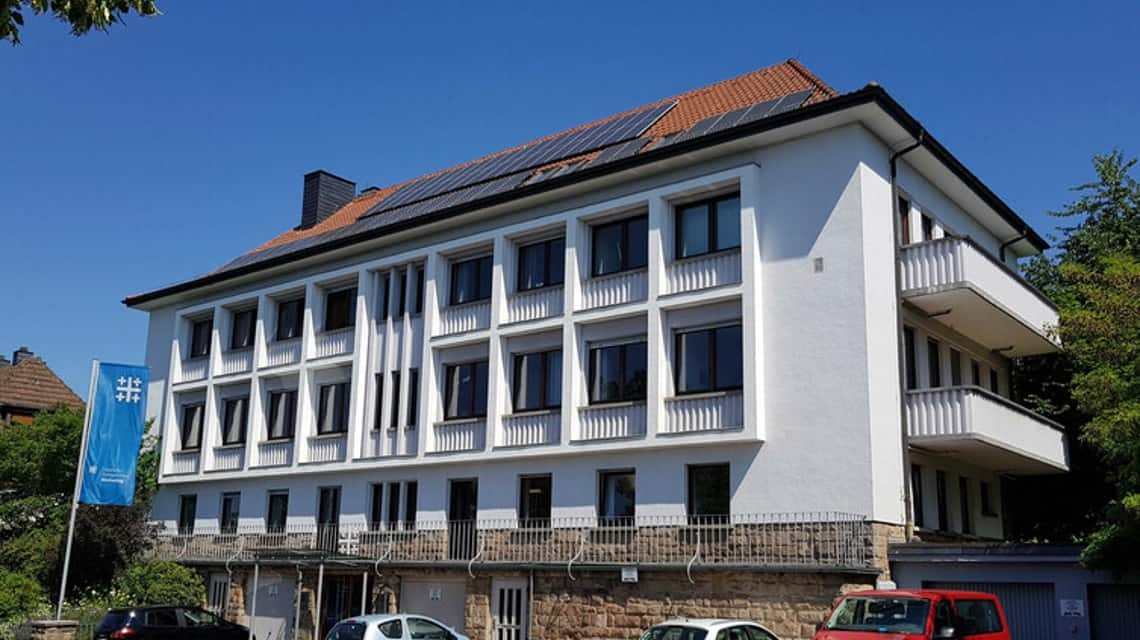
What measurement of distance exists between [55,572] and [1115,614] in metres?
27.3

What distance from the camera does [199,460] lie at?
34344 mm

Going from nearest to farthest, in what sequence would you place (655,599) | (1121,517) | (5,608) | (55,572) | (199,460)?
(1121,517) → (655,599) → (5,608) → (55,572) → (199,460)

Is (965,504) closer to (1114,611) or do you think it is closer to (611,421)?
(1114,611)

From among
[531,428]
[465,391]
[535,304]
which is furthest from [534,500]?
[535,304]

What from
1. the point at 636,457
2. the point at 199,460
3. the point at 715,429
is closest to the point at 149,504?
the point at 199,460

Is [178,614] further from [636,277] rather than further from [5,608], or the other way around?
[636,277]

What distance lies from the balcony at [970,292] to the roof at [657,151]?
2.58 m

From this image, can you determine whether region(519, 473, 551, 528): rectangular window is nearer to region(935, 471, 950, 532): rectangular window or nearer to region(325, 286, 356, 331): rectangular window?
region(325, 286, 356, 331): rectangular window

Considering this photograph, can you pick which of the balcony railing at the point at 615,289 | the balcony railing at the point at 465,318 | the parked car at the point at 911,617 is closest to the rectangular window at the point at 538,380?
the balcony railing at the point at 465,318

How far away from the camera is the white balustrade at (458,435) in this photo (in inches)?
1067

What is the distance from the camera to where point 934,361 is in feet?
82.5

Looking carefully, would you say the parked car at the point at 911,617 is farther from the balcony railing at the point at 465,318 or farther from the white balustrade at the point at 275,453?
the white balustrade at the point at 275,453

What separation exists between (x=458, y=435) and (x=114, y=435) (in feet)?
28.9

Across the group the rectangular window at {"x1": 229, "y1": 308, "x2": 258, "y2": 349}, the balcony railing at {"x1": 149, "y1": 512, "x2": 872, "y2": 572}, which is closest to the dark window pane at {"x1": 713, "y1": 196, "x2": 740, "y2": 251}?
the balcony railing at {"x1": 149, "y1": 512, "x2": 872, "y2": 572}
